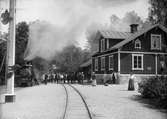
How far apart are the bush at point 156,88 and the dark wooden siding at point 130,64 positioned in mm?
13250

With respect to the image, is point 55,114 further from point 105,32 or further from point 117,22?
point 117,22

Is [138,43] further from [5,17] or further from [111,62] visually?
[5,17]

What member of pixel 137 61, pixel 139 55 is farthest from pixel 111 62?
pixel 139 55

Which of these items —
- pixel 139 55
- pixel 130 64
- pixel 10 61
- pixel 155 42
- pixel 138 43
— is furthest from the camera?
pixel 155 42

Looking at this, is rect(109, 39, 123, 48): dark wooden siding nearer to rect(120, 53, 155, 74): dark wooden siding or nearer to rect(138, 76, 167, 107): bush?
rect(120, 53, 155, 74): dark wooden siding

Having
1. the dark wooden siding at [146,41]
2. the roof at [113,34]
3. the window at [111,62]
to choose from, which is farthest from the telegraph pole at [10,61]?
the roof at [113,34]

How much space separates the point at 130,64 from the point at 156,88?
15.5 meters

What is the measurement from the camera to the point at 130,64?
28828 millimetres

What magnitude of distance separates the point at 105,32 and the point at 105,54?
3.22 metres

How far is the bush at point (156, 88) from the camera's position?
1209 centimetres

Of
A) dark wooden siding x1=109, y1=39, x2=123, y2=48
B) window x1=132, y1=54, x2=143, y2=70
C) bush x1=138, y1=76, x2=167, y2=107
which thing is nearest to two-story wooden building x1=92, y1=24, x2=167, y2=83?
window x1=132, y1=54, x2=143, y2=70

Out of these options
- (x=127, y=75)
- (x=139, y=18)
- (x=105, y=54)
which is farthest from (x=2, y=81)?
(x=139, y=18)

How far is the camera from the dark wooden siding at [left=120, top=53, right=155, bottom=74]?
94.0 ft

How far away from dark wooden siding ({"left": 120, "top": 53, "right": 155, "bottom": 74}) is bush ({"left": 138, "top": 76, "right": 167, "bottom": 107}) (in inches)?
522
